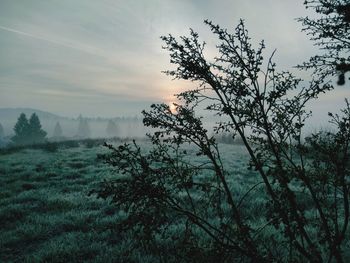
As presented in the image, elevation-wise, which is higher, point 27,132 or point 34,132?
point 34,132

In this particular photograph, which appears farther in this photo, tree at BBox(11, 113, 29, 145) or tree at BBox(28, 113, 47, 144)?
tree at BBox(28, 113, 47, 144)

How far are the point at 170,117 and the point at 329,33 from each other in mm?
3137

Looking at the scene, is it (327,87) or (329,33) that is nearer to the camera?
(327,87)

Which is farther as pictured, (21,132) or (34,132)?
(34,132)

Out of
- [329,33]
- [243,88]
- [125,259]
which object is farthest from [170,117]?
[125,259]

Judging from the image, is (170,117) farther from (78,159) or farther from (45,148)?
(45,148)

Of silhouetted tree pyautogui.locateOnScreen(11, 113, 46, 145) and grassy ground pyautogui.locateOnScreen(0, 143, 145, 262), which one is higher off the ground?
silhouetted tree pyautogui.locateOnScreen(11, 113, 46, 145)

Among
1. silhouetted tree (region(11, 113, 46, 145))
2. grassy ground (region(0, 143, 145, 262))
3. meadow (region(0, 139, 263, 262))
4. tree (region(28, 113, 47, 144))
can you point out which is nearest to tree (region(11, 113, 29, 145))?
silhouetted tree (region(11, 113, 46, 145))

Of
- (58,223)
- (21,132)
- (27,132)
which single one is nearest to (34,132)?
(27,132)

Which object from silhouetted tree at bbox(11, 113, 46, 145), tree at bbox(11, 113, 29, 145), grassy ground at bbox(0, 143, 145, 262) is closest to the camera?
grassy ground at bbox(0, 143, 145, 262)

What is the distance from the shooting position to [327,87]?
364 centimetres

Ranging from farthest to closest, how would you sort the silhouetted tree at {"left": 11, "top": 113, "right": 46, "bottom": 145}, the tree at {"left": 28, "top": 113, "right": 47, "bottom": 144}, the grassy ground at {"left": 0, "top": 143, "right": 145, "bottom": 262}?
1. the tree at {"left": 28, "top": 113, "right": 47, "bottom": 144}
2. the silhouetted tree at {"left": 11, "top": 113, "right": 46, "bottom": 145}
3. the grassy ground at {"left": 0, "top": 143, "right": 145, "bottom": 262}

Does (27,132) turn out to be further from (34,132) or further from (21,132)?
(34,132)

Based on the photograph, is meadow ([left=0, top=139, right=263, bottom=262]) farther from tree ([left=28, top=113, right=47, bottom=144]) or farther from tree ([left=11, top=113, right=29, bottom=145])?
tree ([left=28, top=113, right=47, bottom=144])
